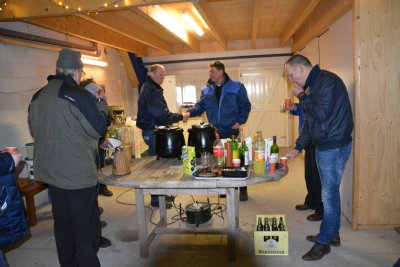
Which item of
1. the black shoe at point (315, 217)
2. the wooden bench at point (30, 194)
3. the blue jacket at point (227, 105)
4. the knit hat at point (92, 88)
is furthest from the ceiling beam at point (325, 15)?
the wooden bench at point (30, 194)

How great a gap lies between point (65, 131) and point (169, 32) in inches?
133

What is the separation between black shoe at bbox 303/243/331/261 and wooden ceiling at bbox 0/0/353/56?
2.28 m

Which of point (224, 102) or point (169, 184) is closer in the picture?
point (169, 184)

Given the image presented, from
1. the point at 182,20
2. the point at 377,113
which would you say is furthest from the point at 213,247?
the point at 182,20

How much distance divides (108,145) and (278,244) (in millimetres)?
1666

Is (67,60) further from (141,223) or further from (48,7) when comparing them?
(48,7)

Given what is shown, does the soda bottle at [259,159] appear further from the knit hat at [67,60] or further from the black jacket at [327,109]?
the knit hat at [67,60]

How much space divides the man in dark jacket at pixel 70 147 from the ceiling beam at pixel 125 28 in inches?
84.0

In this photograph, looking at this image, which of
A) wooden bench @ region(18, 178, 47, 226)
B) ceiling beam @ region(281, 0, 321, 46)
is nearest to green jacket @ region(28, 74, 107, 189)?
wooden bench @ region(18, 178, 47, 226)

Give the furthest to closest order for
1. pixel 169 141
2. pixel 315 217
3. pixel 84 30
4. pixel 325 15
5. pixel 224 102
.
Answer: pixel 84 30
pixel 325 15
pixel 224 102
pixel 315 217
pixel 169 141

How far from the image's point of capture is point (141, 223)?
8.48ft

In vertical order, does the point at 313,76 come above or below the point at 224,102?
above

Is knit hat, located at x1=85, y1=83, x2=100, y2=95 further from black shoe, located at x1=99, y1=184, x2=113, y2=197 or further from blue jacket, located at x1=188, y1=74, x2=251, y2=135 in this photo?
black shoe, located at x1=99, y1=184, x2=113, y2=197

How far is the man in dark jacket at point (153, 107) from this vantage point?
3.41 meters
